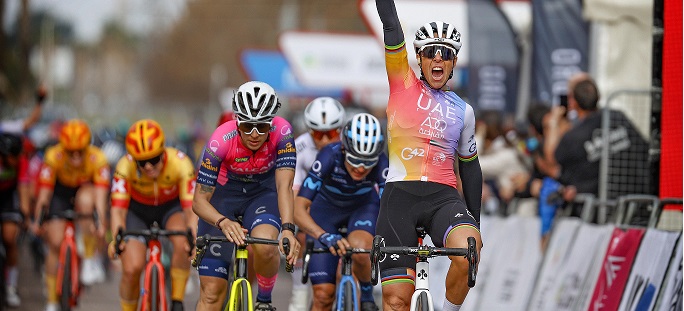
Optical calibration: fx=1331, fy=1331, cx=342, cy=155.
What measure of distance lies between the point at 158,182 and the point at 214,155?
209cm

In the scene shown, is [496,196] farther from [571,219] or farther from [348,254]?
[348,254]

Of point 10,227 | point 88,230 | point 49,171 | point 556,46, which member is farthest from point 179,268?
point 556,46

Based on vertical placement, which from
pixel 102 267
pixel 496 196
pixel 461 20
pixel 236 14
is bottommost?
pixel 102 267

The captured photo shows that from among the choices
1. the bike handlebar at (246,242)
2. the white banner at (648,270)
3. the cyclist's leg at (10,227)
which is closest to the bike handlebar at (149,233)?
the bike handlebar at (246,242)

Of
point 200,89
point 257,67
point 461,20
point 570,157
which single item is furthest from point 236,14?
point 570,157

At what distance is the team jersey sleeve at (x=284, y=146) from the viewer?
31.7 feet

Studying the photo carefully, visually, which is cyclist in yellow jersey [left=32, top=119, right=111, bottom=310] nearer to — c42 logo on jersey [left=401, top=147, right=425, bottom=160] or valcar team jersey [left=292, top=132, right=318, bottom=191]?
valcar team jersey [left=292, top=132, right=318, bottom=191]

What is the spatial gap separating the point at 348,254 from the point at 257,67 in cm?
2812

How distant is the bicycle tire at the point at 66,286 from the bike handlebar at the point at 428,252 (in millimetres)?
6338

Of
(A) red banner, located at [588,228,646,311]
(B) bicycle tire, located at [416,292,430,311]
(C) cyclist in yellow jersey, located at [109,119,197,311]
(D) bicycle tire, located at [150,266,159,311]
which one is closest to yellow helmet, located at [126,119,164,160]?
(C) cyclist in yellow jersey, located at [109,119,197,311]

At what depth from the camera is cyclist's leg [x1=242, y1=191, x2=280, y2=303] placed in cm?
976

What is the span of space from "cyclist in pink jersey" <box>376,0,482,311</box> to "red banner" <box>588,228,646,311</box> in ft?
7.52

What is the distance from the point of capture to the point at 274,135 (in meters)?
9.94

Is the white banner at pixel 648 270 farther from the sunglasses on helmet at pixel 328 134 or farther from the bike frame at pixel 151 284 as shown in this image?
the bike frame at pixel 151 284
